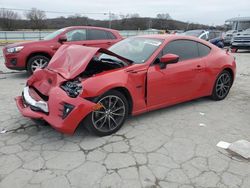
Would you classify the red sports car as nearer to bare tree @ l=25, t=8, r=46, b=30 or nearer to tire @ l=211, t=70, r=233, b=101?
tire @ l=211, t=70, r=233, b=101

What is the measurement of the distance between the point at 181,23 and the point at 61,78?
1704 inches

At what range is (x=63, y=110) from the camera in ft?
10.5

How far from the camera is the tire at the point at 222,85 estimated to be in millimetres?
5301

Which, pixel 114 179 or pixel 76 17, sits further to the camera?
pixel 76 17

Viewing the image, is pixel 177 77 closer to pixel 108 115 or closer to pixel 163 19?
pixel 108 115

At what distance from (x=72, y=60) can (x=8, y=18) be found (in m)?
27.5

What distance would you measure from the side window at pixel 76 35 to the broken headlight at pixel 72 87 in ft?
15.6

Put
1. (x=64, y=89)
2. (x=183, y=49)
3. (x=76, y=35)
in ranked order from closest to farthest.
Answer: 1. (x=64, y=89)
2. (x=183, y=49)
3. (x=76, y=35)

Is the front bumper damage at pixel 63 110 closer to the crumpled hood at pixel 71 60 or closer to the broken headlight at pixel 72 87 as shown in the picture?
the broken headlight at pixel 72 87

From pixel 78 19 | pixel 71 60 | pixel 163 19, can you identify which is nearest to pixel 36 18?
pixel 78 19

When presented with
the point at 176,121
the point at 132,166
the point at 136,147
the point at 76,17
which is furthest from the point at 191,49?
the point at 76,17

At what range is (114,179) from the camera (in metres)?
2.71

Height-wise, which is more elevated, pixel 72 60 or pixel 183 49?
pixel 183 49

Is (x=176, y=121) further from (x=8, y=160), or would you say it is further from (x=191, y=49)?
(x=8, y=160)
